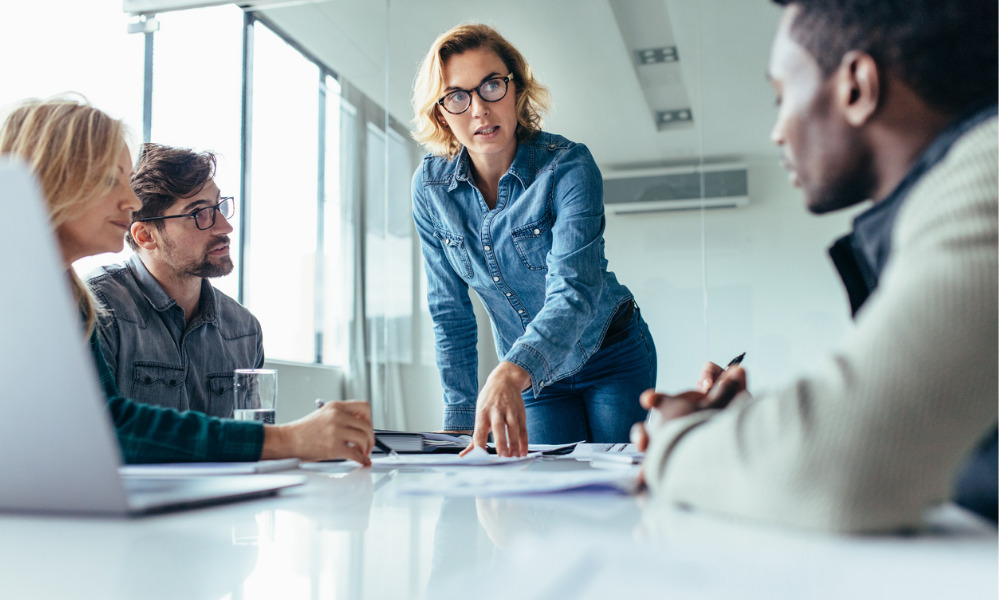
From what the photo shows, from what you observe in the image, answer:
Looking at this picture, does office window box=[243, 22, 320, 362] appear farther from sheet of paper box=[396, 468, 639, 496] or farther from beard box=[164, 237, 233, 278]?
sheet of paper box=[396, 468, 639, 496]

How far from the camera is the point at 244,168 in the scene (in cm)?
394

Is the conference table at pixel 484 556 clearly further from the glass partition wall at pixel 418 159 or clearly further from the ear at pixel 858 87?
the glass partition wall at pixel 418 159

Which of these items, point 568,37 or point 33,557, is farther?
point 568,37

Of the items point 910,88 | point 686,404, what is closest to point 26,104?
point 686,404

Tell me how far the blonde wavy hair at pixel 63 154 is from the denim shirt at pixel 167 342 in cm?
47

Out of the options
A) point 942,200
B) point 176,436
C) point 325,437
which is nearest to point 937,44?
point 942,200

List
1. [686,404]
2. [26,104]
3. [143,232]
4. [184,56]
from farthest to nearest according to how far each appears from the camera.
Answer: [184,56] < [143,232] < [26,104] < [686,404]

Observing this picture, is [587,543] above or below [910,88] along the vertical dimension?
below

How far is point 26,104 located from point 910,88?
115 centimetres

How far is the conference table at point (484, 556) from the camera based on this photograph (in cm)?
33

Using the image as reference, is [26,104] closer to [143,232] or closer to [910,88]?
[143,232]

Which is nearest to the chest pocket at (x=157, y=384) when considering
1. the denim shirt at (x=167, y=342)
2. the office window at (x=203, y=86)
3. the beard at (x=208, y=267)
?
the denim shirt at (x=167, y=342)

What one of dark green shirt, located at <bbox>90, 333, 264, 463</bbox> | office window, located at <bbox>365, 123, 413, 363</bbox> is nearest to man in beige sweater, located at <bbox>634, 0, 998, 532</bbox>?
dark green shirt, located at <bbox>90, 333, 264, 463</bbox>

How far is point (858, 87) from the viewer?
1.69ft
